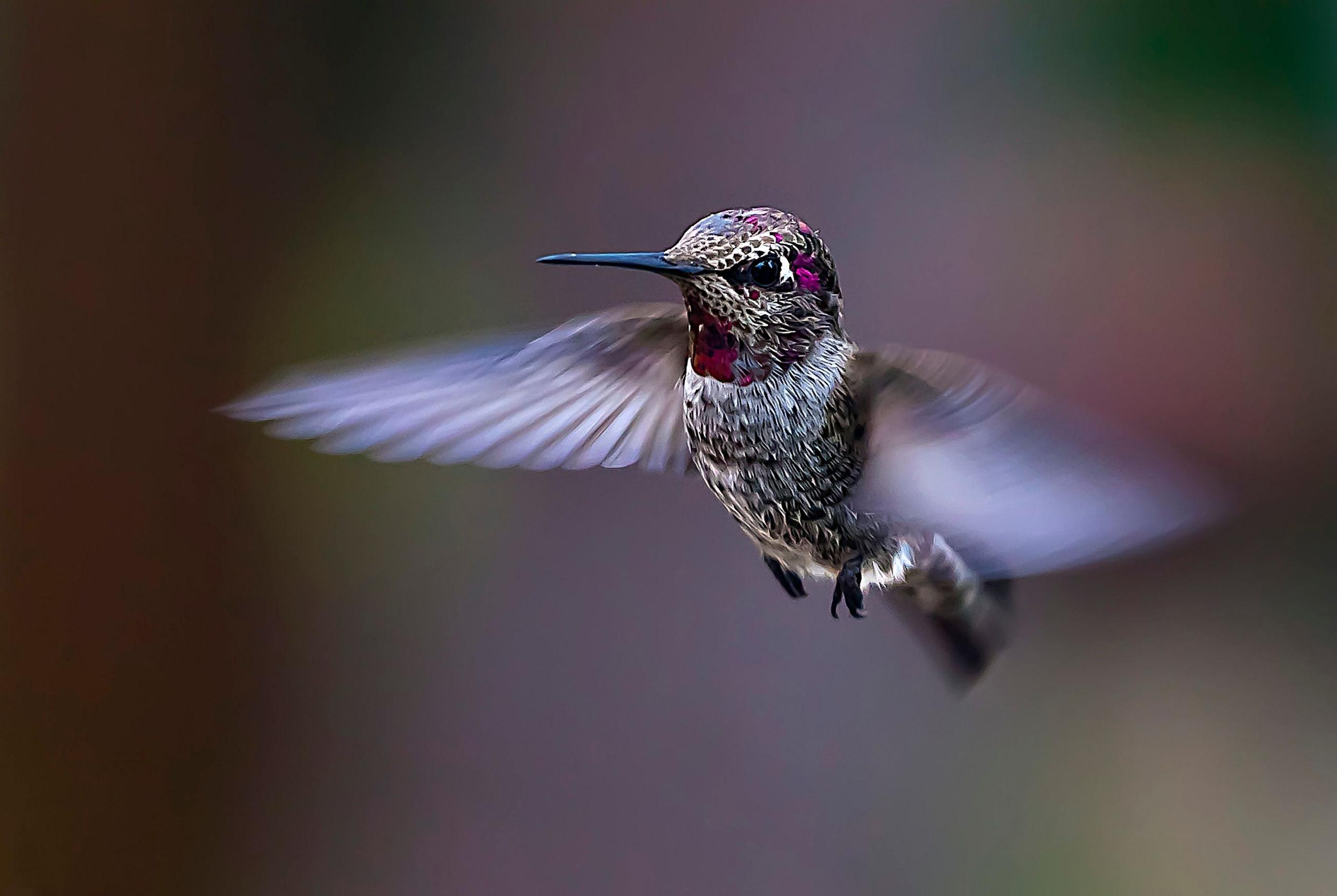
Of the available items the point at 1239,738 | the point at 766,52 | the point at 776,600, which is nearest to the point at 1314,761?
the point at 1239,738

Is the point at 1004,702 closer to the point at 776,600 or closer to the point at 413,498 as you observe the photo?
the point at 776,600

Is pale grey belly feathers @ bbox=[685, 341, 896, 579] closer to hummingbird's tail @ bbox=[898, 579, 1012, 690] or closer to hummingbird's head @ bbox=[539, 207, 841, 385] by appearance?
hummingbird's head @ bbox=[539, 207, 841, 385]

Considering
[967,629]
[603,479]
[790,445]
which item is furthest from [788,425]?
[603,479]

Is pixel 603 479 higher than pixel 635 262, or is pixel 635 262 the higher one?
pixel 635 262

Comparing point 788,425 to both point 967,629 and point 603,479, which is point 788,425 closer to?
point 967,629

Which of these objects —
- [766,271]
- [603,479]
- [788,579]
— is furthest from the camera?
[603,479]

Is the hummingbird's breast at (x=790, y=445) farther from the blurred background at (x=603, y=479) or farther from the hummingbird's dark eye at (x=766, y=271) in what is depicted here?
the blurred background at (x=603, y=479)

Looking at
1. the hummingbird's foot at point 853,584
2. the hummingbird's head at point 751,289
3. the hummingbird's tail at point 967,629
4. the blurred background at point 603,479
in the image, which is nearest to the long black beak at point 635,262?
the hummingbird's head at point 751,289

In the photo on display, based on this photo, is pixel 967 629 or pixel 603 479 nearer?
pixel 967 629
